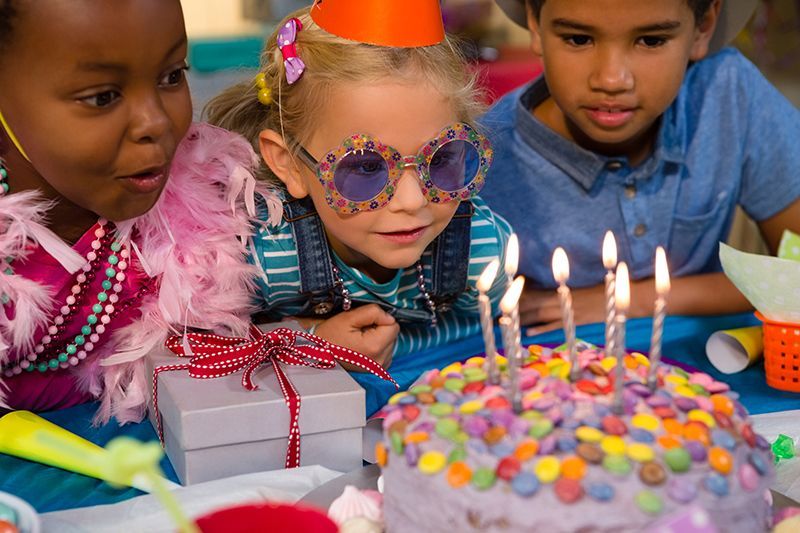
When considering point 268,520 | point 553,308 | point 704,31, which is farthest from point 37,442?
point 704,31

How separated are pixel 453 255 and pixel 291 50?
344mm

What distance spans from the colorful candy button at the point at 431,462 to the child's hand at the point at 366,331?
1.84 feet

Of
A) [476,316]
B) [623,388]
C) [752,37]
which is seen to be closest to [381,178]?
[476,316]

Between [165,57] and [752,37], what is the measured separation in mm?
2016

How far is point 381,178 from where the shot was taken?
1.17 m

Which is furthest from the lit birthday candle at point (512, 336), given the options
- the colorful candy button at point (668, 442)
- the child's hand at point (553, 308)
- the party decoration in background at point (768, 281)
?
the child's hand at point (553, 308)

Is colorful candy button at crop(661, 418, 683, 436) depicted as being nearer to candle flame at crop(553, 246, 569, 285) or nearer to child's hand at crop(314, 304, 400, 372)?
candle flame at crop(553, 246, 569, 285)

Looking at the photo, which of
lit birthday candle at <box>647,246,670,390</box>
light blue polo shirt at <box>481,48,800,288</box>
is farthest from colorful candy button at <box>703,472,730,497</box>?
light blue polo shirt at <box>481,48,800,288</box>

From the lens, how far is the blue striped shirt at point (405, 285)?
50.4 inches

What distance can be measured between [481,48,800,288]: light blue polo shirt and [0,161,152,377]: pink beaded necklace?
0.67 metres

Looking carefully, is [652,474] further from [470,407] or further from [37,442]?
[37,442]

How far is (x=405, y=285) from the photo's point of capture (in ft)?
4.54

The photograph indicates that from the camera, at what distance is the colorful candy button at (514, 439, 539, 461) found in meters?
0.68

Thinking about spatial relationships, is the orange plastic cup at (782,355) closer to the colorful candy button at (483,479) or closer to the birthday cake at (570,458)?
the birthday cake at (570,458)
